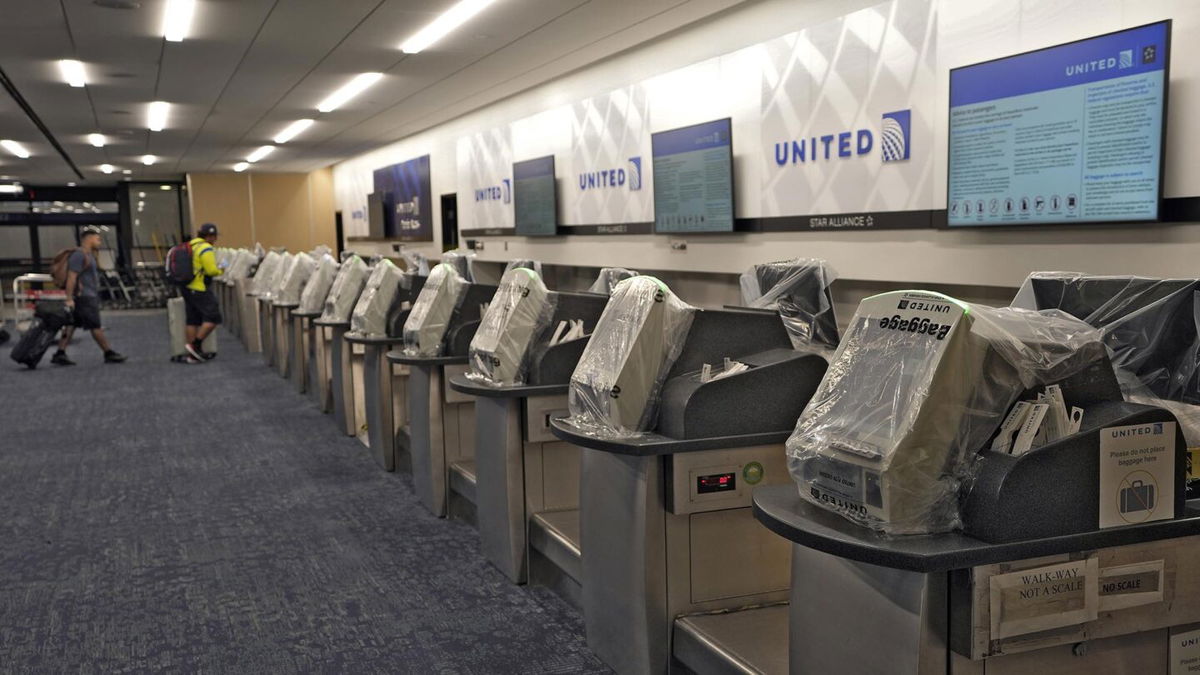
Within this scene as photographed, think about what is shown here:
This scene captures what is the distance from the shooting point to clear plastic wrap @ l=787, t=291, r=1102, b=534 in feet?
6.20

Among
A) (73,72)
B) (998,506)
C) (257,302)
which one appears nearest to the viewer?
(998,506)

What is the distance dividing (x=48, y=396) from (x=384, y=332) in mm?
4738

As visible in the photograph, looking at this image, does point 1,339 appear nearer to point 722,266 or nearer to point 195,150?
point 195,150

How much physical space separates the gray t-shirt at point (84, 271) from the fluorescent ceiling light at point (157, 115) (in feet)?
6.20

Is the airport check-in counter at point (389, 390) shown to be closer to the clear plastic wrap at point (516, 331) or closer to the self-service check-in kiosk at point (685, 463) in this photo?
the clear plastic wrap at point (516, 331)

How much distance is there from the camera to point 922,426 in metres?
1.89

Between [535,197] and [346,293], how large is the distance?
425cm

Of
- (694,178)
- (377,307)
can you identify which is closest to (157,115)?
(694,178)

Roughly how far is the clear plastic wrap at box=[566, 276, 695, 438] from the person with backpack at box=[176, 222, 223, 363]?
349 inches

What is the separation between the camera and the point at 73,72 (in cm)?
916

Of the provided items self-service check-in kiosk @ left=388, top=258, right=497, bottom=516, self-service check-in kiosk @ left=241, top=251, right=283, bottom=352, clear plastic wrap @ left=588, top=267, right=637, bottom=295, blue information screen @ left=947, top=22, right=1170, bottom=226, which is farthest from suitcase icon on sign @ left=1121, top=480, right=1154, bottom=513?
self-service check-in kiosk @ left=241, top=251, right=283, bottom=352

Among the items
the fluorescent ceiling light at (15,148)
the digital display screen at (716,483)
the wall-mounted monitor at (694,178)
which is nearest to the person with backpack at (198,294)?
the wall-mounted monitor at (694,178)

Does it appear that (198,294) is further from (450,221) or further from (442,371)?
(442,371)

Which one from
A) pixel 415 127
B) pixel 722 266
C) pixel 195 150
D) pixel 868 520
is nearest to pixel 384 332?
pixel 722 266
